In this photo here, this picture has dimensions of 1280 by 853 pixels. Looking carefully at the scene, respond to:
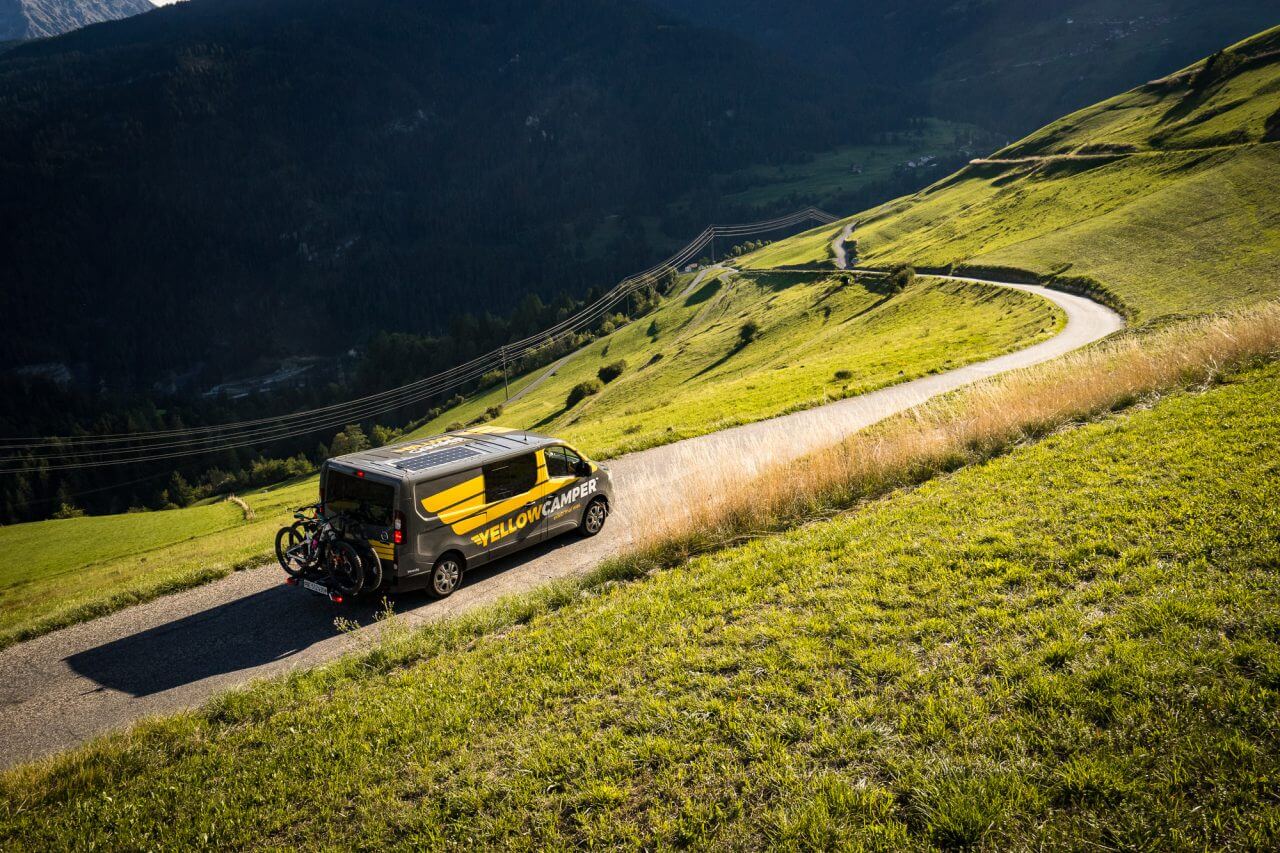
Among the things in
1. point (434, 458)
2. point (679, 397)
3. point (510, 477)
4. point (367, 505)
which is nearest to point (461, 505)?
point (434, 458)

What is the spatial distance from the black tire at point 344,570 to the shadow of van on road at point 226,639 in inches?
25.5

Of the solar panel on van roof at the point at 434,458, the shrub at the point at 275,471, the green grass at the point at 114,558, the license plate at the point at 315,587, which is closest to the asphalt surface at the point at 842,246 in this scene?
the green grass at the point at 114,558

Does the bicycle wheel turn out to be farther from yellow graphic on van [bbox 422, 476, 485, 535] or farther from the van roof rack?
the van roof rack

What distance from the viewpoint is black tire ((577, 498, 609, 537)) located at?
15.0 meters

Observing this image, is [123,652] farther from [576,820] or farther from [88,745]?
[576,820]

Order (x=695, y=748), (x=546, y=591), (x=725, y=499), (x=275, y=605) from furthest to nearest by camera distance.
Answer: (x=275, y=605) → (x=725, y=499) → (x=546, y=591) → (x=695, y=748)

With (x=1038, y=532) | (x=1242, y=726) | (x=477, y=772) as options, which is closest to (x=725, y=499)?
(x=1038, y=532)

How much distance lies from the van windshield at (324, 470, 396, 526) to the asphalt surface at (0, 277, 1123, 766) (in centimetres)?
193

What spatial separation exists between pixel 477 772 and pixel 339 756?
1.82 m

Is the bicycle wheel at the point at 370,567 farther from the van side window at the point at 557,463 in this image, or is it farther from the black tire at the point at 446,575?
the van side window at the point at 557,463

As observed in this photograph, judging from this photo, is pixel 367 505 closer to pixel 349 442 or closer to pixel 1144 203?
pixel 1144 203

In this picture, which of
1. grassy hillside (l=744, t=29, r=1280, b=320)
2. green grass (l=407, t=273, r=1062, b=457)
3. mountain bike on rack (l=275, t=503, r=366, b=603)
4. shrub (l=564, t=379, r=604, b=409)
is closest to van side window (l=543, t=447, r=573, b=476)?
mountain bike on rack (l=275, t=503, r=366, b=603)

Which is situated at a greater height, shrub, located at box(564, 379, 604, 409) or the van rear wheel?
shrub, located at box(564, 379, 604, 409)

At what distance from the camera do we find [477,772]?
597 cm
